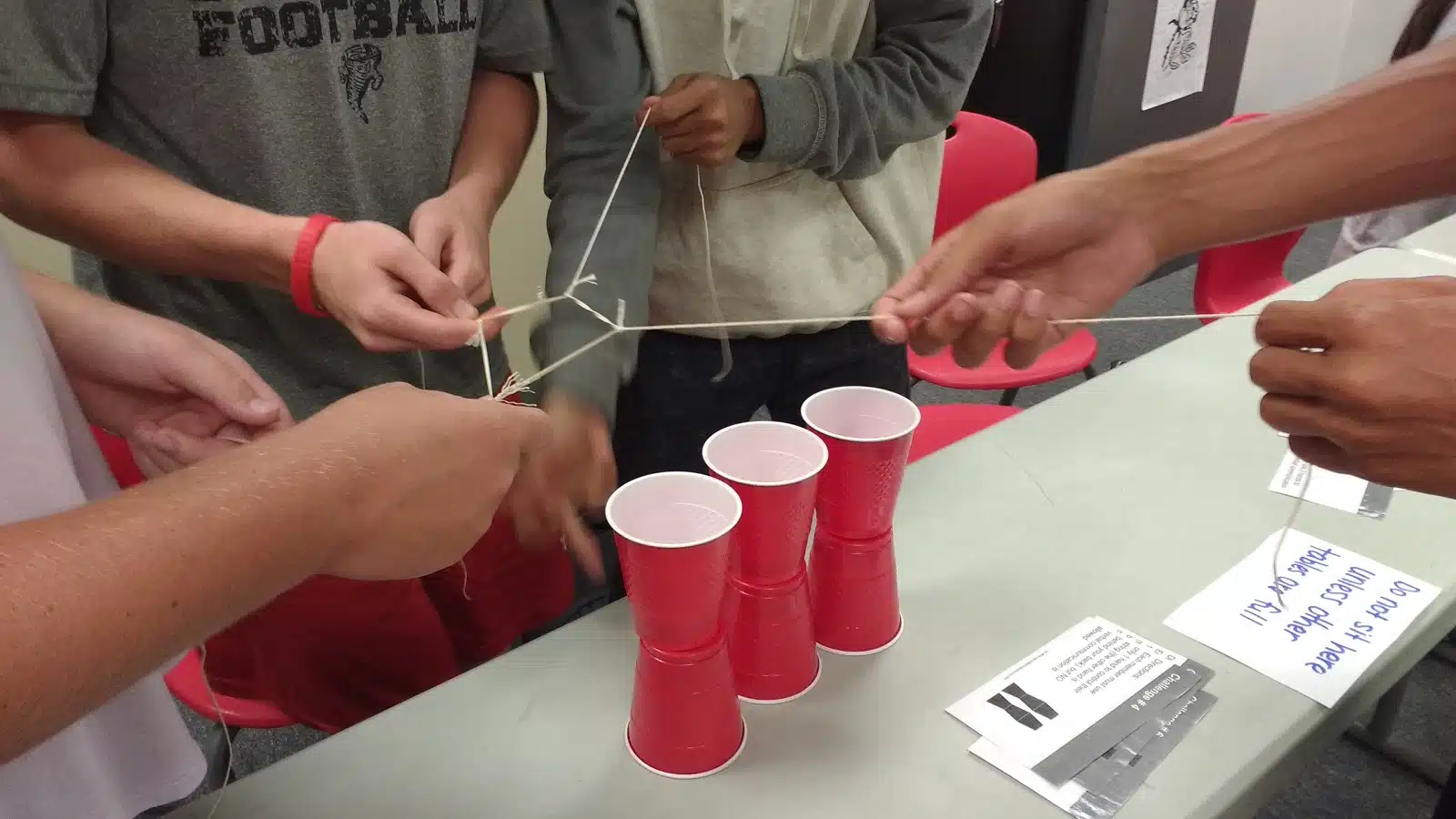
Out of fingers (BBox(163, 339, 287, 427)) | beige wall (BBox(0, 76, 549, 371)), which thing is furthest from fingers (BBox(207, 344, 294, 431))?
beige wall (BBox(0, 76, 549, 371))

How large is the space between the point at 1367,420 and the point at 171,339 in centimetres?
89

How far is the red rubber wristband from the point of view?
32.8 inches

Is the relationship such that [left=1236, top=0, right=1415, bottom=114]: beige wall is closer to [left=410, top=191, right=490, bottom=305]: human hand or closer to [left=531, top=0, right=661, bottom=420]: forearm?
[left=531, top=0, right=661, bottom=420]: forearm

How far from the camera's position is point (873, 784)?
2.27 feet

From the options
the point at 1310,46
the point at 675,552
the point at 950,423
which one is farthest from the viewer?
the point at 1310,46

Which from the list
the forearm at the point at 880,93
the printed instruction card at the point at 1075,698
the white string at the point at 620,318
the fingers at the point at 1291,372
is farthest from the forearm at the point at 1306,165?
the printed instruction card at the point at 1075,698

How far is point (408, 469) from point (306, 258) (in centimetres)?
31

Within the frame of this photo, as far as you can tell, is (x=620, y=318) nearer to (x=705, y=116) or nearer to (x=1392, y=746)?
(x=705, y=116)

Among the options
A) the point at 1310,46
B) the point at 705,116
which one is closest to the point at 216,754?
the point at 705,116

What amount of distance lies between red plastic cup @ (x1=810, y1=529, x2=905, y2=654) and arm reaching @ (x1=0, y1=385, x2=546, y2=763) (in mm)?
265

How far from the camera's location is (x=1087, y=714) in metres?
0.74

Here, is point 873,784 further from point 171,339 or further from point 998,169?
point 998,169

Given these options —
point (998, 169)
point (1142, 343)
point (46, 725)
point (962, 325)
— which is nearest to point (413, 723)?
point (46, 725)

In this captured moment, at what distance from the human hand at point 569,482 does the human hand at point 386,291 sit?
12cm
